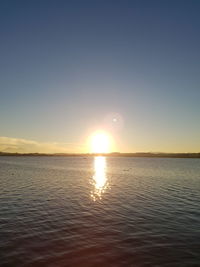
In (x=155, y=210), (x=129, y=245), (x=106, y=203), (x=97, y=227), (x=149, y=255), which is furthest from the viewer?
(x=106, y=203)

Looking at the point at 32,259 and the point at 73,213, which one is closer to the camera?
the point at 32,259

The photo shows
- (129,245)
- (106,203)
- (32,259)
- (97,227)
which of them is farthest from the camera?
(106,203)

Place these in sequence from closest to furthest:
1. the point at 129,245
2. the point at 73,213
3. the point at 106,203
→ the point at 129,245
the point at 73,213
the point at 106,203

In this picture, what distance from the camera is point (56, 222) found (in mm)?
22078

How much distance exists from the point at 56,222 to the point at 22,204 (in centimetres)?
889

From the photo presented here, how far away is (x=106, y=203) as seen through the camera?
1246 inches

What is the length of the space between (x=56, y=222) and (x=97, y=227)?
412 cm

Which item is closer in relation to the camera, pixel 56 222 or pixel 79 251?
pixel 79 251

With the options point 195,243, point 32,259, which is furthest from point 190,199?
point 32,259

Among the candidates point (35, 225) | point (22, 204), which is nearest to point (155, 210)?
point (35, 225)

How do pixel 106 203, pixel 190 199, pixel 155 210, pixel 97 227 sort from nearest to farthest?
pixel 97 227, pixel 155 210, pixel 106 203, pixel 190 199

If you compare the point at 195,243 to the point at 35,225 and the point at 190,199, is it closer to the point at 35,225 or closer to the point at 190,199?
the point at 35,225

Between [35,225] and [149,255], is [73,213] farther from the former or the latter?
[149,255]

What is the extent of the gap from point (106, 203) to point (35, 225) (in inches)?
500
